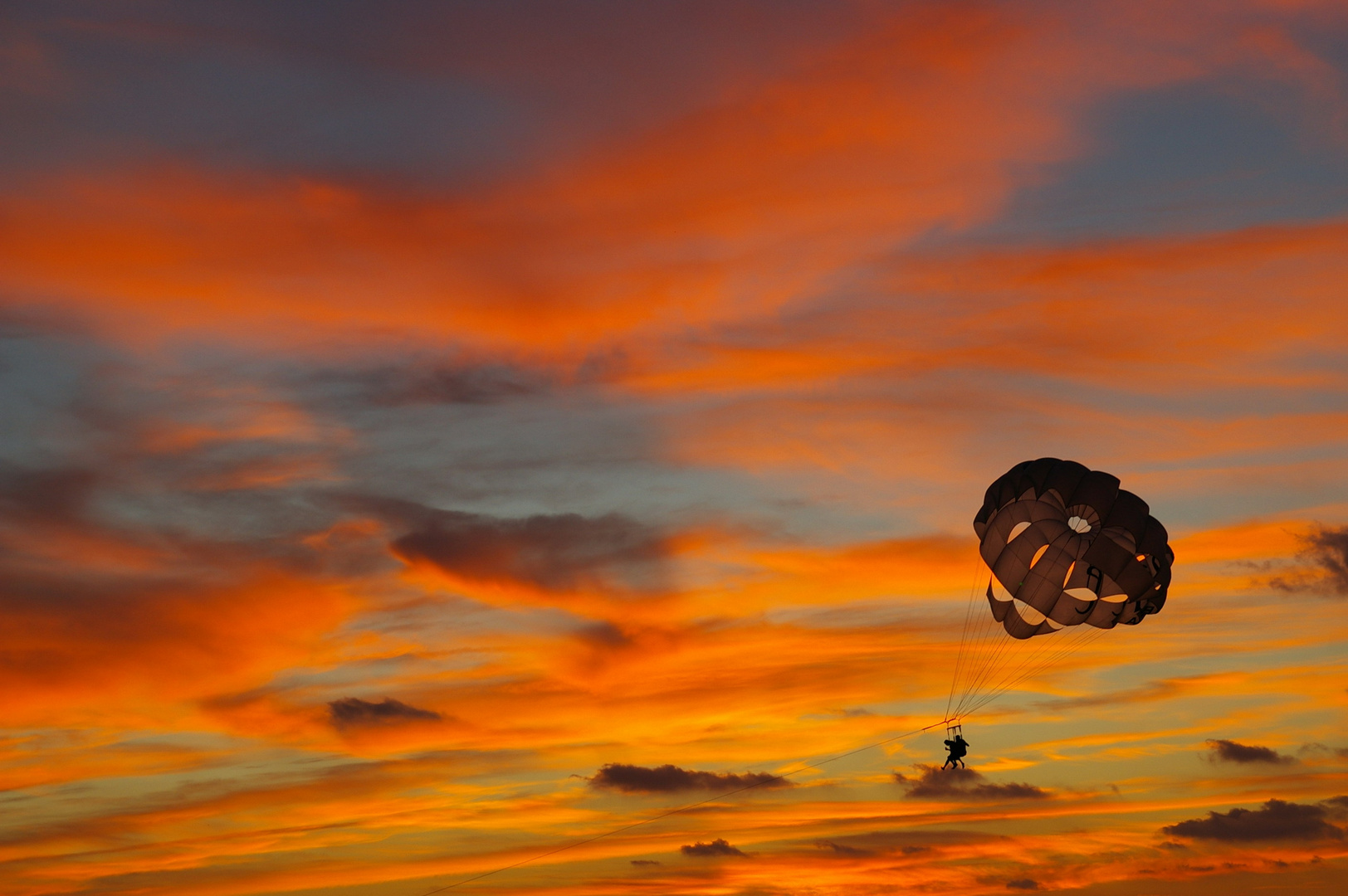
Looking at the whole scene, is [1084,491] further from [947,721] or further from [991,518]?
[947,721]

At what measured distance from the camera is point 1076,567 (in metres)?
79.7

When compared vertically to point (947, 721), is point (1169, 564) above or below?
above

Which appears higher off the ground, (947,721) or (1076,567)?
(1076,567)

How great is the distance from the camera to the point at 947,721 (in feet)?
264

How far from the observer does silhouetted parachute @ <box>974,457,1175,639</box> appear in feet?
258

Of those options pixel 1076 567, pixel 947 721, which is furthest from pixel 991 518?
pixel 947 721

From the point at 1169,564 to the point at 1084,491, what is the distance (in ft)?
16.3

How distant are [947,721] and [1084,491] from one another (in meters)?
11.8

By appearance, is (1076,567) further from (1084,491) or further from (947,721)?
(947,721)

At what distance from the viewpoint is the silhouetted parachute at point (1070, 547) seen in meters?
78.5

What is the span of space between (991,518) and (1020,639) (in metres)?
5.73

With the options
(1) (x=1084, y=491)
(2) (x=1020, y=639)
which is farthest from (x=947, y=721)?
(1) (x=1084, y=491)

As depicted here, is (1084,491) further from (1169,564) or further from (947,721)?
(947,721)

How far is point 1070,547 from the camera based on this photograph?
79.8 metres
